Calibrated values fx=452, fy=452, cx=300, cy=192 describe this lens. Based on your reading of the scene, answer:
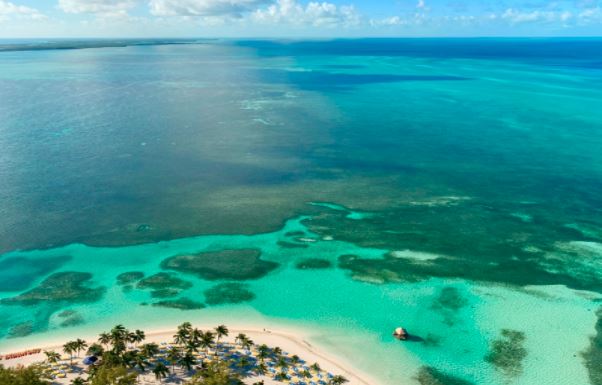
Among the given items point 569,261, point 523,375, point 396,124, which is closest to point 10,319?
point 523,375

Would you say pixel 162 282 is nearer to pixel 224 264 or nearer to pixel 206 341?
pixel 224 264

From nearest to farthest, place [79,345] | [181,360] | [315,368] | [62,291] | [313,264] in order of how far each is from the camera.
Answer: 1. [181,360]
2. [79,345]
3. [315,368]
4. [62,291]
5. [313,264]

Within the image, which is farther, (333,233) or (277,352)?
(333,233)

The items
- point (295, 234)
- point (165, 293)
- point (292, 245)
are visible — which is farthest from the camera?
point (295, 234)

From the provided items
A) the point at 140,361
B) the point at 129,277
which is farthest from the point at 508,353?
the point at 129,277

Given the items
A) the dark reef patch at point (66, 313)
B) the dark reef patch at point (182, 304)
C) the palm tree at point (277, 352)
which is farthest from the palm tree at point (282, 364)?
the dark reef patch at point (66, 313)

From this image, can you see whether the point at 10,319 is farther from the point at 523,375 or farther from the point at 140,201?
the point at 523,375

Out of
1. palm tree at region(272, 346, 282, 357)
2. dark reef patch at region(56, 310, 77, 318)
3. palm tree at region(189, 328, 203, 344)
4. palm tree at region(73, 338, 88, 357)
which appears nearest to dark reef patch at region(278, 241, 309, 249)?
palm tree at region(272, 346, 282, 357)
